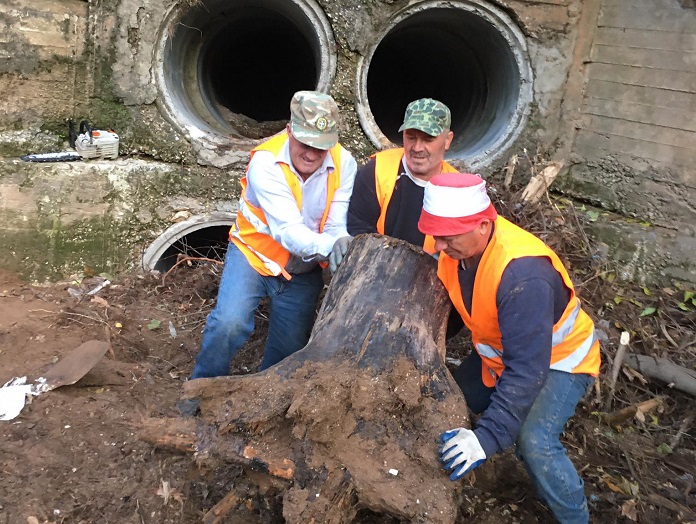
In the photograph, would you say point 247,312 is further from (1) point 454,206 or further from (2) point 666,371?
(2) point 666,371

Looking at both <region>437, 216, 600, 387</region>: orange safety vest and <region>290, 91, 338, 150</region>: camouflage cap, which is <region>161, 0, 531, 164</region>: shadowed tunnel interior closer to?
<region>290, 91, 338, 150</region>: camouflage cap

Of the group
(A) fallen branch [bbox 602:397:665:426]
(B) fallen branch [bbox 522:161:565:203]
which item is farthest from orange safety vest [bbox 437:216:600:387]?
(B) fallen branch [bbox 522:161:565:203]

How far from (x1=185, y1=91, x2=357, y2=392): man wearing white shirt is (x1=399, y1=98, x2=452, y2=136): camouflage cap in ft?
1.44

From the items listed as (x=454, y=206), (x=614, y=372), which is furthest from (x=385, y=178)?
(x=614, y=372)

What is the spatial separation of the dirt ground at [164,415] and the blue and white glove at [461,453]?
440 mm

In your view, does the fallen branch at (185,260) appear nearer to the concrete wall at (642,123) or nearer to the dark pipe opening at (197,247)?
the dark pipe opening at (197,247)

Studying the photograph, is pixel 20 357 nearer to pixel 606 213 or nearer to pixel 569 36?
pixel 606 213

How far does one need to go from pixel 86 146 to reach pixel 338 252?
3.18 m

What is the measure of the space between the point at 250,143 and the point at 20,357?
2.74 m

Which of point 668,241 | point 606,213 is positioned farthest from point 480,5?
point 668,241

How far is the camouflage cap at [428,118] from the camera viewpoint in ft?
10.1

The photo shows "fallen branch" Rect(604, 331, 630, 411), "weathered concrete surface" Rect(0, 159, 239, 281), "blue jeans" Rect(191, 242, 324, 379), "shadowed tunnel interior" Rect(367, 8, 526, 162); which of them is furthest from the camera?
"shadowed tunnel interior" Rect(367, 8, 526, 162)

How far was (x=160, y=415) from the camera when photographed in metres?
3.58

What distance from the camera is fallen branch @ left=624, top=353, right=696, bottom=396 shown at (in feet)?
13.5
